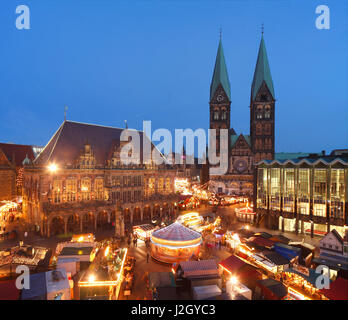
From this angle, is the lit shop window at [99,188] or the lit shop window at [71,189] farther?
the lit shop window at [99,188]

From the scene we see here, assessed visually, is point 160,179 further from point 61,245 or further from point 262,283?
point 262,283

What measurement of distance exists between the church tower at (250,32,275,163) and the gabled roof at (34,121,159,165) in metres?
33.2

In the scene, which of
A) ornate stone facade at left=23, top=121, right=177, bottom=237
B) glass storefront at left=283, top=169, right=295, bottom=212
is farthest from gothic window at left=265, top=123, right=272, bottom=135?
ornate stone facade at left=23, top=121, right=177, bottom=237

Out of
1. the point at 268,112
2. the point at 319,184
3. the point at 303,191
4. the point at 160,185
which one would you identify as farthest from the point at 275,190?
the point at 268,112

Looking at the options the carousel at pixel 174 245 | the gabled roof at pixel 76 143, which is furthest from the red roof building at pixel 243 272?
the gabled roof at pixel 76 143

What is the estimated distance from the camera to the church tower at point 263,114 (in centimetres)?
5447

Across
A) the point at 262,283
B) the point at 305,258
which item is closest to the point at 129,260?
the point at 262,283

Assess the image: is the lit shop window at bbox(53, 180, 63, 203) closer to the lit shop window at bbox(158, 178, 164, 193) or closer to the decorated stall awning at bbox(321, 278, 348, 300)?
the lit shop window at bbox(158, 178, 164, 193)

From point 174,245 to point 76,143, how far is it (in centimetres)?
2052

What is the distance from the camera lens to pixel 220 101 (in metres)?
59.8

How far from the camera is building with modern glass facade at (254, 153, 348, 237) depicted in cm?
2514

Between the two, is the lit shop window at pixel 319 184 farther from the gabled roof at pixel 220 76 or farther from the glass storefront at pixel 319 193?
the gabled roof at pixel 220 76

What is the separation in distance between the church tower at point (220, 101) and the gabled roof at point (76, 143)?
30635mm
